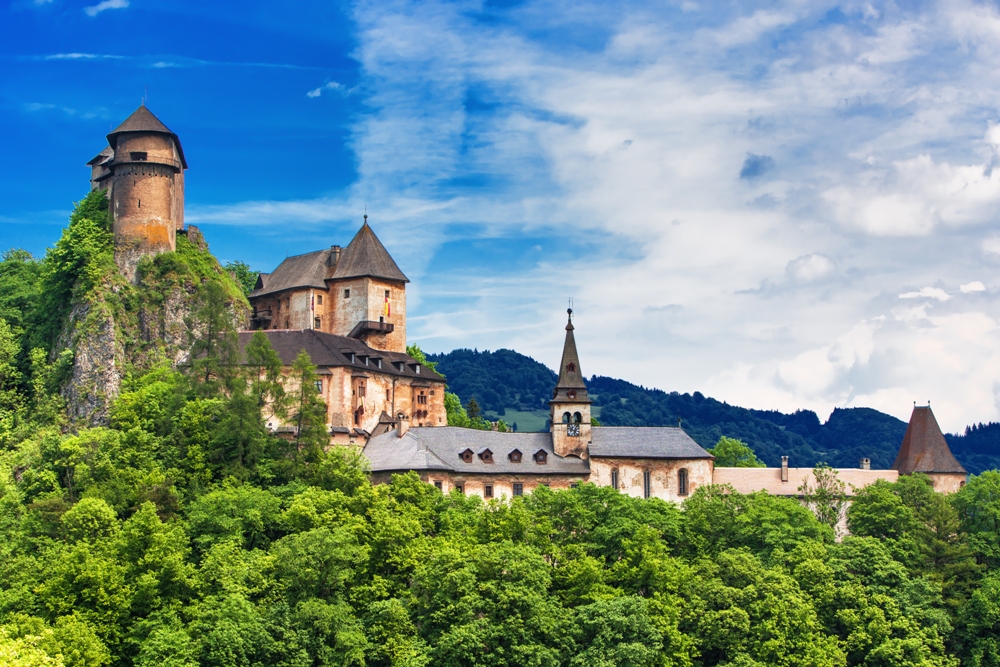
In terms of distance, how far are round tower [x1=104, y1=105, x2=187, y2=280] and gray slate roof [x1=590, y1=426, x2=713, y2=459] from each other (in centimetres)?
3439

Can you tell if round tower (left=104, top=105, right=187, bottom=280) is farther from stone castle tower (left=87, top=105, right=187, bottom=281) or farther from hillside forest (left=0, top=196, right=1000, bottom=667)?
hillside forest (left=0, top=196, right=1000, bottom=667)

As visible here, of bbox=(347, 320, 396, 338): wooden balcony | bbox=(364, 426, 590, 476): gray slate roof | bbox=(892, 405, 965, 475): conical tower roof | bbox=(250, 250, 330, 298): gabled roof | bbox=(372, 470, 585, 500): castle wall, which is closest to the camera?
bbox=(372, 470, 585, 500): castle wall

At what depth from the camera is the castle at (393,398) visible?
87.4m

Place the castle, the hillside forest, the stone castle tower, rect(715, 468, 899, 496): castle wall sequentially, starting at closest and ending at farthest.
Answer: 1. the hillside forest
2. the castle
3. rect(715, 468, 899, 496): castle wall
4. the stone castle tower

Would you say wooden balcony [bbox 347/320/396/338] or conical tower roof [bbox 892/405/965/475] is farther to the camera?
wooden balcony [bbox 347/320/396/338]

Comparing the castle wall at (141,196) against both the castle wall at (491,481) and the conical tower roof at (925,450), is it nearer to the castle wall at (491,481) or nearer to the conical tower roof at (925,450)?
the castle wall at (491,481)

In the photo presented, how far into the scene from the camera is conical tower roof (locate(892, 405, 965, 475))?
302ft

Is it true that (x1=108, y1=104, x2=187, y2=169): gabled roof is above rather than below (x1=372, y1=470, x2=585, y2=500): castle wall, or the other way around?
above

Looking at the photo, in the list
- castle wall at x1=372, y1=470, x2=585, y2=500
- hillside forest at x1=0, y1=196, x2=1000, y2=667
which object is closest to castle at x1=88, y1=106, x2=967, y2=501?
castle wall at x1=372, y1=470, x2=585, y2=500

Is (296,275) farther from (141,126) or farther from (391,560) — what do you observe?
(391,560)

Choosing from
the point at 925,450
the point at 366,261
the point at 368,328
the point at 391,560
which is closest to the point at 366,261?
the point at 366,261

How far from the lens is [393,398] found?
95750 mm

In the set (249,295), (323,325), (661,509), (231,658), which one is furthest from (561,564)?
(249,295)

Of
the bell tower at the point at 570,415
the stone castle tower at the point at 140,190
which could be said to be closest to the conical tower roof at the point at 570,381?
the bell tower at the point at 570,415
